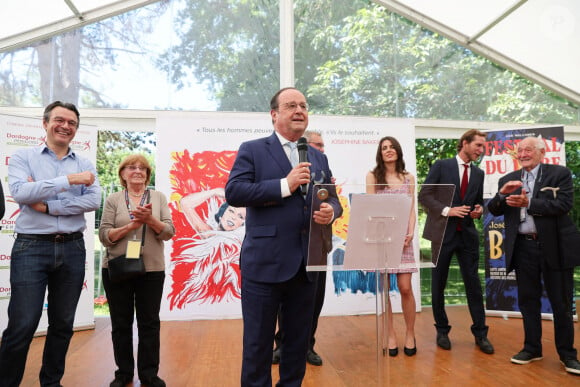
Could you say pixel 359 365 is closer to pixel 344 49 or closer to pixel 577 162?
pixel 344 49

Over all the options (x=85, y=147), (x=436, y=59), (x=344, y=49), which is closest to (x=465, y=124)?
(x=436, y=59)

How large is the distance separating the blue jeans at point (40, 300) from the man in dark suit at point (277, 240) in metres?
1.21

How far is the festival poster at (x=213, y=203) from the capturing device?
4887 mm

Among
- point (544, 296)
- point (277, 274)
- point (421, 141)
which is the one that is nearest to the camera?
point (277, 274)

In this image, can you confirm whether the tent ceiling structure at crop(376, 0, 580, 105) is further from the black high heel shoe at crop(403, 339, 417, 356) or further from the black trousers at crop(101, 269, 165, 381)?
the black trousers at crop(101, 269, 165, 381)

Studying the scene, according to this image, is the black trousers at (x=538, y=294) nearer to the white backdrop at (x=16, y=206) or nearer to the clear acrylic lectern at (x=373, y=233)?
the clear acrylic lectern at (x=373, y=233)

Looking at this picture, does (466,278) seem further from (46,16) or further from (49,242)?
(46,16)

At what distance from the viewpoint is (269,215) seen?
200cm

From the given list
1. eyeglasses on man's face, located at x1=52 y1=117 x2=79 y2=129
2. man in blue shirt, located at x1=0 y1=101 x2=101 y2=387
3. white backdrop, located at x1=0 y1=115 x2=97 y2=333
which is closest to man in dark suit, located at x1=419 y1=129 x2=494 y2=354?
man in blue shirt, located at x1=0 y1=101 x2=101 y2=387

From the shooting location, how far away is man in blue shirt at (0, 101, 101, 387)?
2.45m

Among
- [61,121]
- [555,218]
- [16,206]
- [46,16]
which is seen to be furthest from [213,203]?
[555,218]

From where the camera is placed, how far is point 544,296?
199 inches

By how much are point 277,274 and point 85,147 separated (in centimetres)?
356

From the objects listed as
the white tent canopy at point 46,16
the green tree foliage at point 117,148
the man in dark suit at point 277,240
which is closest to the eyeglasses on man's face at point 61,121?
the man in dark suit at point 277,240
